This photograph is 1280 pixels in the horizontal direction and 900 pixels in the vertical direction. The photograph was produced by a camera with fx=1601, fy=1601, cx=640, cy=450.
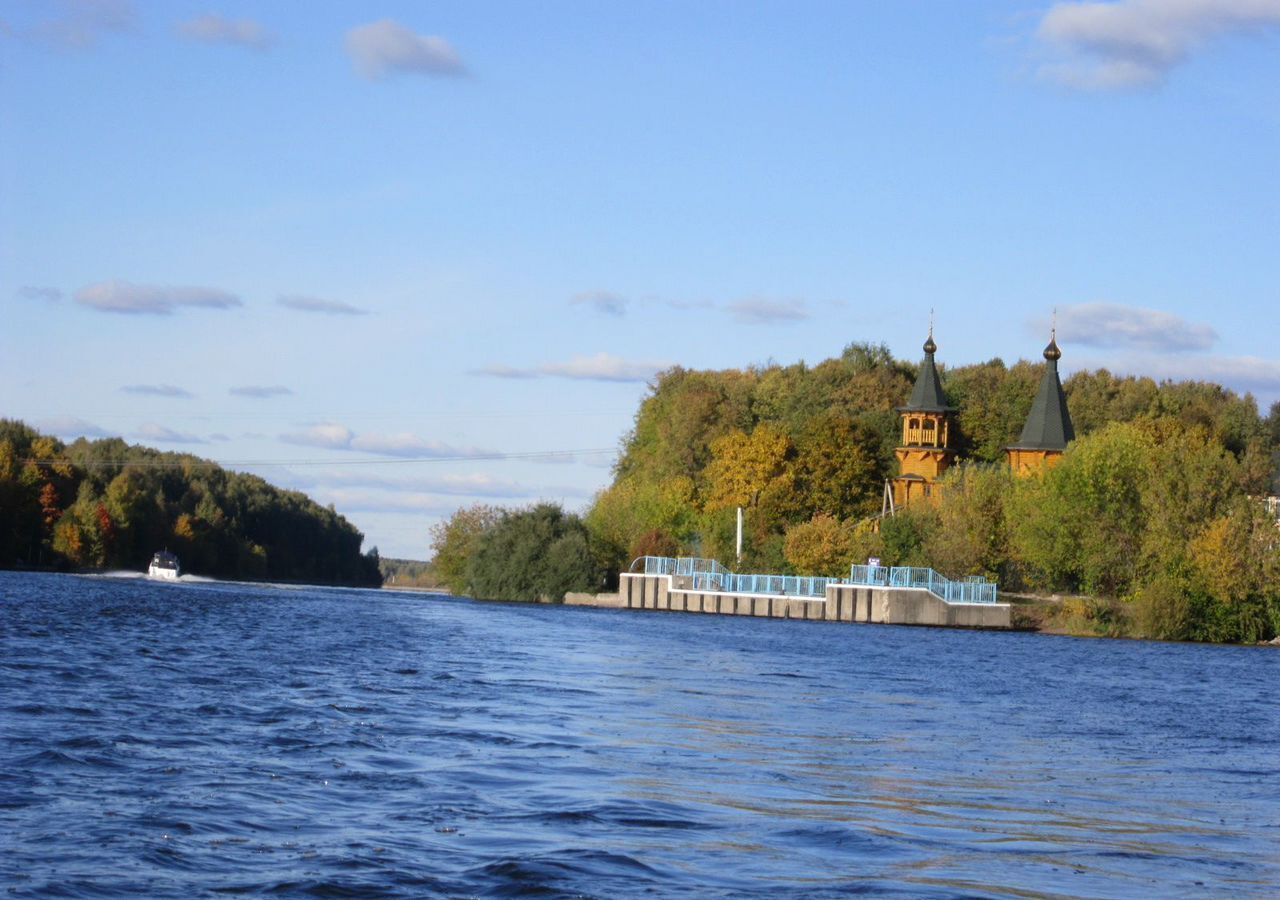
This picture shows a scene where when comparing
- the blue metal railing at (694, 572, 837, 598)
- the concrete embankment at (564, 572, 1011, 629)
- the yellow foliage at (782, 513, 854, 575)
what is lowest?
the concrete embankment at (564, 572, 1011, 629)

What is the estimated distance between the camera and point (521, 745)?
2056cm

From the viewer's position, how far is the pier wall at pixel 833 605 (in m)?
79.9

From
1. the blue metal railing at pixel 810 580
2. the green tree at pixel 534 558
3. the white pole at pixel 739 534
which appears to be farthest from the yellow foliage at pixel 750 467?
the green tree at pixel 534 558

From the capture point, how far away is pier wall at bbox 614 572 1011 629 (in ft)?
262

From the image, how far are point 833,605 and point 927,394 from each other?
2990 cm

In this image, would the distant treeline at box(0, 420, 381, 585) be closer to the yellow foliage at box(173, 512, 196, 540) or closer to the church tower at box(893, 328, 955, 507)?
the yellow foliage at box(173, 512, 196, 540)

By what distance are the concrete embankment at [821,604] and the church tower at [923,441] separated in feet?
67.4

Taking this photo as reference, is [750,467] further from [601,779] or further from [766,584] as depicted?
[601,779]

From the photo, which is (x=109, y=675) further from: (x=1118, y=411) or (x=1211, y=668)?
(x=1118, y=411)

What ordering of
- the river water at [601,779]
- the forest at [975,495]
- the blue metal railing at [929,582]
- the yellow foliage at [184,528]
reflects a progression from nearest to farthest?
the river water at [601,779]
the forest at [975,495]
the blue metal railing at [929,582]
the yellow foliage at [184,528]

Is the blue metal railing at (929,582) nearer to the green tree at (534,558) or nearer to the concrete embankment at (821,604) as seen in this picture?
the concrete embankment at (821,604)

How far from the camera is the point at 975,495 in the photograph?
87.2 m

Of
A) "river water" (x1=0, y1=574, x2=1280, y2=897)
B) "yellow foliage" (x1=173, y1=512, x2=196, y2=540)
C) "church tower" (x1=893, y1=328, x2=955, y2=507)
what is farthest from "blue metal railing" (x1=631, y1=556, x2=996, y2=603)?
"yellow foliage" (x1=173, y1=512, x2=196, y2=540)

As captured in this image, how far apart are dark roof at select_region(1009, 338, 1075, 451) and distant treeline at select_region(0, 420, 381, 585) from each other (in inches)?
3004
